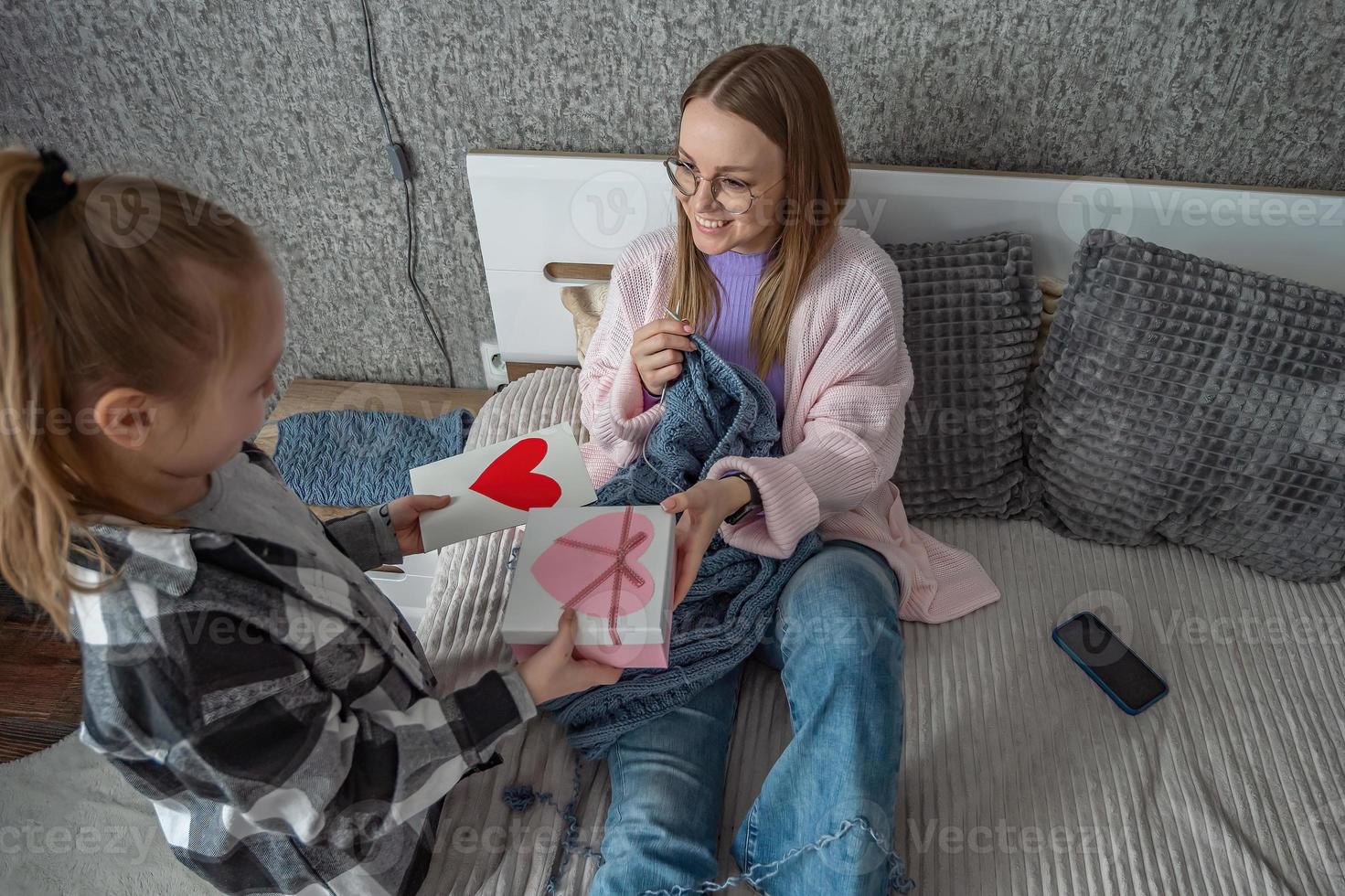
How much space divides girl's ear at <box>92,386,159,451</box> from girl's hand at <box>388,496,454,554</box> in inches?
15.5

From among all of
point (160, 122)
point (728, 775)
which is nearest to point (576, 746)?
point (728, 775)

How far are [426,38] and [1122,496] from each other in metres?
1.26

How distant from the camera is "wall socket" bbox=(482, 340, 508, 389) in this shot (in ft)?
5.76

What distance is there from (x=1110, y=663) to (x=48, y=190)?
1.20m

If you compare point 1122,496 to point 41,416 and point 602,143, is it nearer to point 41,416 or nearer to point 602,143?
point 602,143

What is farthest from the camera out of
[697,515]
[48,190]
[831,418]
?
[831,418]

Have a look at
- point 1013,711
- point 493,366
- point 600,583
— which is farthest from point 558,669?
point 493,366

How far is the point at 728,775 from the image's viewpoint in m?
1.04

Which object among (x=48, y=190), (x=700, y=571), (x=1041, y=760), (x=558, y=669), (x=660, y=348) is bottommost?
(x=1041, y=760)

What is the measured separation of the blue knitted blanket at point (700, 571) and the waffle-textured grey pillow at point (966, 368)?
0.27m

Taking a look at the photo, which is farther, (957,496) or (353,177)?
(353,177)

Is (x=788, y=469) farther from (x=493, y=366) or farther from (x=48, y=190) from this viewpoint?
(x=493, y=366)

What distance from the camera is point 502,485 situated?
3.57 feet

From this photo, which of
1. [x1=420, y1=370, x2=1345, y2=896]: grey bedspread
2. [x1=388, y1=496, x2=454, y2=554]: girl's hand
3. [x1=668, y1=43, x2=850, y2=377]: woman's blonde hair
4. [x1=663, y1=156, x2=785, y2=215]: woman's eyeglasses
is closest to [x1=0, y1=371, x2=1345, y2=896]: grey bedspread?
[x1=420, y1=370, x2=1345, y2=896]: grey bedspread
